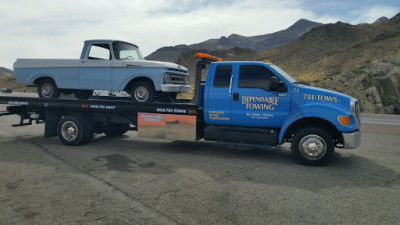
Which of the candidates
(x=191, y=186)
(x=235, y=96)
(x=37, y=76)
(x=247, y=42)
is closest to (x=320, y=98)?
(x=235, y=96)

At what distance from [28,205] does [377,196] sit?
200 inches

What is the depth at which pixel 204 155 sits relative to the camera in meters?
7.45

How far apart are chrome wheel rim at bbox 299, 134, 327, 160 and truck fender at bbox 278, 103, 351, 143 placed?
409mm

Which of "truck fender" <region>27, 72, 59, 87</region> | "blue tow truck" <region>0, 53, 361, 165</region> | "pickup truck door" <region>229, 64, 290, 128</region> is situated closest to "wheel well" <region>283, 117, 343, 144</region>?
"blue tow truck" <region>0, 53, 361, 165</region>

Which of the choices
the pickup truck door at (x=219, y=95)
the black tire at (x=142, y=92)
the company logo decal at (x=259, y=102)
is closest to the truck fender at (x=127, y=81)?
the black tire at (x=142, y=92)

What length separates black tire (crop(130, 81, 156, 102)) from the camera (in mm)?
8000

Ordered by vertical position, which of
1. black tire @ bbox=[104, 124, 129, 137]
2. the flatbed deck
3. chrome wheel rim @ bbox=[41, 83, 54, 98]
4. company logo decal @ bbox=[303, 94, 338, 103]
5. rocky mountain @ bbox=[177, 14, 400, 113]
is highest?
rocky mountain @ bbox=[177, 14, 400, 113]

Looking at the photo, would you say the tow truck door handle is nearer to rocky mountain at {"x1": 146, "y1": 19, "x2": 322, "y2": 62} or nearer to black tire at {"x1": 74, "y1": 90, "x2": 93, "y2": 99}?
black tire at {"x1": 74, "y1": 90, "x2": 93, "y2": 99}

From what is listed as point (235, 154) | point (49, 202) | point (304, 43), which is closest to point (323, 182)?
point (235, 154)

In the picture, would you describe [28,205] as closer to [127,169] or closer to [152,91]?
[127,169]

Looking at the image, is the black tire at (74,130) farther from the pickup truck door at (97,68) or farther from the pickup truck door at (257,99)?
the pickup truck door at (257,99)

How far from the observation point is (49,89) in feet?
29.2

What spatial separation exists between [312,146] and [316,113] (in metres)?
0.68

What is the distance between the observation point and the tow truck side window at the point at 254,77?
6.85 meters
